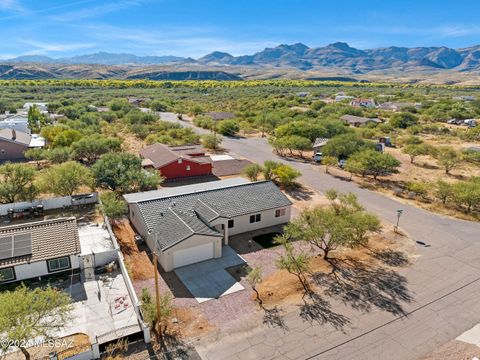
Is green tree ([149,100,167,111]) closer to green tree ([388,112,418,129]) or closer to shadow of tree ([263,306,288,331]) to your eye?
green tree ([388,112,418,129])

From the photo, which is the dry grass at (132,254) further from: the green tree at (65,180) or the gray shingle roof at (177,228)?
the green tree at (65,180)

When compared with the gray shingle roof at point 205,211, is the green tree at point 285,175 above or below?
below

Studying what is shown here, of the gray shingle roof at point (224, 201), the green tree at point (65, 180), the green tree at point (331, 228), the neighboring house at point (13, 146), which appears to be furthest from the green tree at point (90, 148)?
the green tree at point (331, 228)

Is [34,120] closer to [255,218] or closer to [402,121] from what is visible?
[255,218]

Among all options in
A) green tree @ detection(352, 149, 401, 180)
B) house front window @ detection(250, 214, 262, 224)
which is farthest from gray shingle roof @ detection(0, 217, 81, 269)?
green tree @ detection(352, 149, 401, 180)

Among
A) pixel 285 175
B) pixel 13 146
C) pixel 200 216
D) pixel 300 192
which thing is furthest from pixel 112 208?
pixel 13 146

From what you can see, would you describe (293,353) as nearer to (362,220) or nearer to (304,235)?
(304,235)

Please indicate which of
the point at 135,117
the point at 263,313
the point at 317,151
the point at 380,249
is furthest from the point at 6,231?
the point at 135,117
